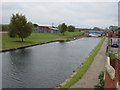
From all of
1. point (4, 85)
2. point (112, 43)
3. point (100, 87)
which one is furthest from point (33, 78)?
point (112, 43)

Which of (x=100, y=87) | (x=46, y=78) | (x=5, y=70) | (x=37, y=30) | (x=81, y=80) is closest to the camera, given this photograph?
(x=100, y=87)

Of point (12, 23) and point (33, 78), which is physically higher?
point (12, 23)

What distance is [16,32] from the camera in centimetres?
3966

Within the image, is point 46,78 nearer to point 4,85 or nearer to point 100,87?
point 4,85

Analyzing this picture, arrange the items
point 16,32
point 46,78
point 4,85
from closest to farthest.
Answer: point 4,85
point 46,78
point 16,32

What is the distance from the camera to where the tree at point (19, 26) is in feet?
130

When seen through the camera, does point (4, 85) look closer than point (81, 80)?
No

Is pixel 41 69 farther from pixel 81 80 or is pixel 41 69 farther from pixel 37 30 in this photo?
pixel 37 30

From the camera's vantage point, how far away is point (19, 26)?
39.6m

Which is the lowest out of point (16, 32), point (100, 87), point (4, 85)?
point (4, 85)

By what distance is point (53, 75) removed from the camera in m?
13.8

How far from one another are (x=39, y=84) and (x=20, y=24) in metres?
30.4

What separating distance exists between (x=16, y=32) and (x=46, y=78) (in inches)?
1139

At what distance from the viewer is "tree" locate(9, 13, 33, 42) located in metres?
39.6
